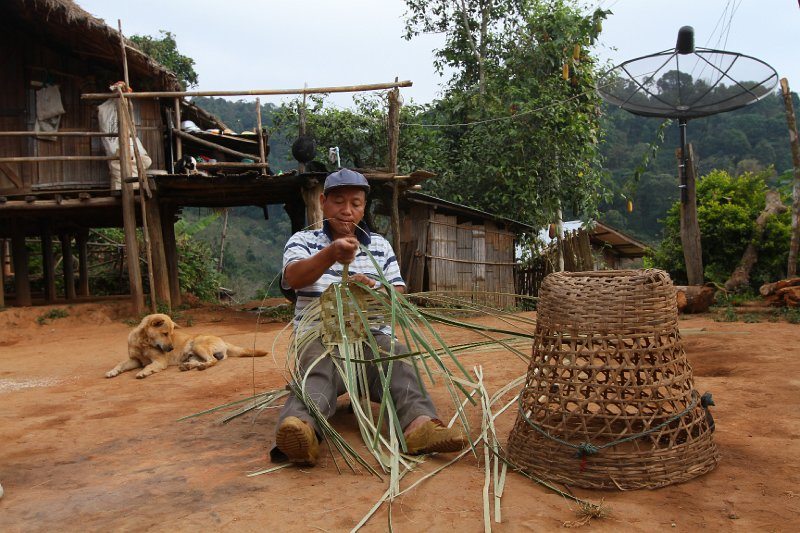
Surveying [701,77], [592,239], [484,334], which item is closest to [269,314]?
[701,77]

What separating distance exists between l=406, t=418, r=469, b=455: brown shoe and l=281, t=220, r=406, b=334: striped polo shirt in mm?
600

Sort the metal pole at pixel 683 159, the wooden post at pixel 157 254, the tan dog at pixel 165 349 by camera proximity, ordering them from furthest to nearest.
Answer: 1. the wooden post at pixel 157 254
2. the metal pole at pixel 683 159
3. the tan dog at pixel 165 349

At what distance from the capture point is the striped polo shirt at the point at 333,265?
9.12 feet

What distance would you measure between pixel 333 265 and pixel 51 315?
7.44 m

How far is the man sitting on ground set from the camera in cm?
230

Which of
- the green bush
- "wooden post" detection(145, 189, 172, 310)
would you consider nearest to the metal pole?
the green bush

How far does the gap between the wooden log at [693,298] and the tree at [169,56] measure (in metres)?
13.5

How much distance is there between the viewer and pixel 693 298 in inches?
292

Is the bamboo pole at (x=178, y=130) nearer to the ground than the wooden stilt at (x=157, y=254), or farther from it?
farther from it

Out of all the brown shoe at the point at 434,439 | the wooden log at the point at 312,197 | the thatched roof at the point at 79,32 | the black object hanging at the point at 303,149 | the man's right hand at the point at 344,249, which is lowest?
the brown shoe at the point at 434,439

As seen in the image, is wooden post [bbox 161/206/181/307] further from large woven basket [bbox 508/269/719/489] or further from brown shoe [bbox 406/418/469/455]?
large woven basket [bbox 508/269/719/489]

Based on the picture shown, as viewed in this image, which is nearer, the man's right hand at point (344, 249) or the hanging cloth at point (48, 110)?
the man's right hand at point (344, 249)

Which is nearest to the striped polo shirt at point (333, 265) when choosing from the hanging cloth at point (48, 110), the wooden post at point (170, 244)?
the wooden post at point (170, 244)

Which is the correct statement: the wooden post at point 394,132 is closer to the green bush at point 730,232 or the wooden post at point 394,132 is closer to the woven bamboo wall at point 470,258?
the woven bamboo wall at point 470,258
